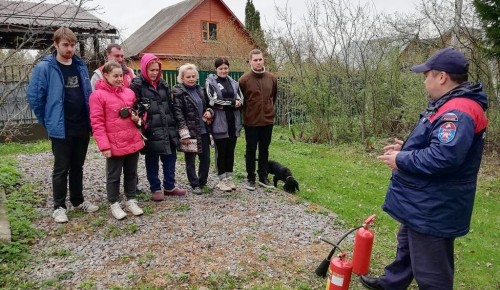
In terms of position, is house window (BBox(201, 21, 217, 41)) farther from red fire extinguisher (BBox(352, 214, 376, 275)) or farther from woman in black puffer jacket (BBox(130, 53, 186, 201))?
red fire extinguisher (BBox(352, 214, 376, 275))

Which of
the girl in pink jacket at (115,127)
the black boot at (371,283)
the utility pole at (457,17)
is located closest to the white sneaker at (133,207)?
the girl in pink jacket at (115,127)

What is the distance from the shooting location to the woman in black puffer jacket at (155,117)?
16.7ft

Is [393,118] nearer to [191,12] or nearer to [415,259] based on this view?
[415,259]

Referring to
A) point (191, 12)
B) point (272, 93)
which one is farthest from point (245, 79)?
point (191, 12)

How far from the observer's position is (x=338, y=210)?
5867 millimetres

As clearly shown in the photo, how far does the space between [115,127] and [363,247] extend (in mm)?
2995

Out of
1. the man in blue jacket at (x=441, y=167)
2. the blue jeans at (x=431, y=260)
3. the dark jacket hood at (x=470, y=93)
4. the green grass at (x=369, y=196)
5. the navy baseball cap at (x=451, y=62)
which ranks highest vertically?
the navy baseball cap at (x=451, y=62)

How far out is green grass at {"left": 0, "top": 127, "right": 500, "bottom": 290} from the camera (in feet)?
12.4

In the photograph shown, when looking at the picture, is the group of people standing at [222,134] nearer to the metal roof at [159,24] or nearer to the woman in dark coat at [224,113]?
the woman in dark coat at [224,113]

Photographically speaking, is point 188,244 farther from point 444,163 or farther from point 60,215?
point 444,163

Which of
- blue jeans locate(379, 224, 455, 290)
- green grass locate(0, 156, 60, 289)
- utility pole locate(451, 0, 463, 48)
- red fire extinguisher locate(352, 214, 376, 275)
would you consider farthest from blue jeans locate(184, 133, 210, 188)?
utility pole locate(451, 0, 463, 48)

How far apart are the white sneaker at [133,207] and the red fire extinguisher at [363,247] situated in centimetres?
263

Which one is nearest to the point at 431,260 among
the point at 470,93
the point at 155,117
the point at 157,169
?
the point at 470,93

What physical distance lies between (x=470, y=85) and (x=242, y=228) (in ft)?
9.67
